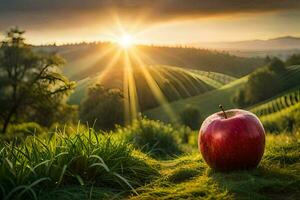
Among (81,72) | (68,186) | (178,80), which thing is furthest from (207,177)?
(81,72)

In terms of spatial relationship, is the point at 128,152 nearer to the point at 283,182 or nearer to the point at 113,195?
the point at 113,195

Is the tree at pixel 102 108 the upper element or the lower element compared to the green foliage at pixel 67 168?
lower

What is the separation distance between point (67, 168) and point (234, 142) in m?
2.14

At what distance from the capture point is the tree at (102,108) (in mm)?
78644

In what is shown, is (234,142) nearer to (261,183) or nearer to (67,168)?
(261,183)

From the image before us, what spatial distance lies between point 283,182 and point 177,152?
7503 millimetres

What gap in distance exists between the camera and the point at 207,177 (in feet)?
22.8

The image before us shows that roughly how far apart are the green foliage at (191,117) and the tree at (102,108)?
67.7 feet

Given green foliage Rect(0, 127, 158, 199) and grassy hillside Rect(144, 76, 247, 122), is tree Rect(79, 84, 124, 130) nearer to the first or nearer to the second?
grassy hillside Rect(144, 76, 247, 122)

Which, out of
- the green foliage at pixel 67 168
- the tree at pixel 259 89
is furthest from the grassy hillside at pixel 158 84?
the green foliage at pixel 67 168

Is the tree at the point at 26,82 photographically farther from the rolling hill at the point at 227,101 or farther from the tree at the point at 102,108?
the rolling hill at the point at 227,101

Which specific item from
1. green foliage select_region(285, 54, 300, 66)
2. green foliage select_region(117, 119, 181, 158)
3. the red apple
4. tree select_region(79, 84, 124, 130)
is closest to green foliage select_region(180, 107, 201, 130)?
tree select_region(79, 84, 124, 130)

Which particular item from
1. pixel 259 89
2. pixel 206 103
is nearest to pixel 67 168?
pixel 259 89

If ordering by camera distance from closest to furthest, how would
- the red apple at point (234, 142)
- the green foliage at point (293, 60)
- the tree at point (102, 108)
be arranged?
the red apple at point (234, 142)
the tree at point (102, 108)
the green foliage at point (293, 60)
